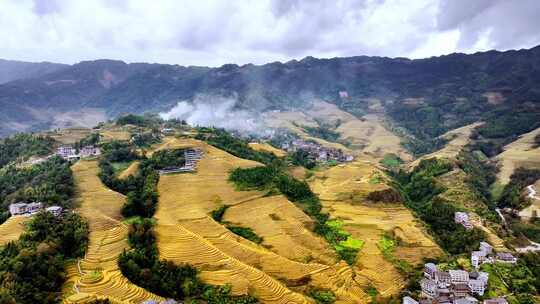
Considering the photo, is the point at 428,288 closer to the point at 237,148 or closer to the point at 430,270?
the point at 430,270

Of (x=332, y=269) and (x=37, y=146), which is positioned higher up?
(x=37, y=146)

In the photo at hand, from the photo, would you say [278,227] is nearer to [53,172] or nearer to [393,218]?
[393,218]

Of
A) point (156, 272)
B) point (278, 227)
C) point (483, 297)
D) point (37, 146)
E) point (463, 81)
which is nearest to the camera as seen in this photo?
point (156, 272)

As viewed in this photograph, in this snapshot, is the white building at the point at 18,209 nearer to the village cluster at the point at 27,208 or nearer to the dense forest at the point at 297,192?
the village cluster at the point at 27,208

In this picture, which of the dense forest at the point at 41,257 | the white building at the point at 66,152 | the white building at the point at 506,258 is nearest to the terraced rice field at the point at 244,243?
the dense forest at the point at 41,257

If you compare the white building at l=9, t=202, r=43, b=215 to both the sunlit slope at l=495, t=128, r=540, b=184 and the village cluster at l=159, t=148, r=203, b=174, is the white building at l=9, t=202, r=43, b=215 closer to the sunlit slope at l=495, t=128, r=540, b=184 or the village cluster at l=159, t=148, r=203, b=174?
the village cluster at l=159, t=148, r=203, b=174

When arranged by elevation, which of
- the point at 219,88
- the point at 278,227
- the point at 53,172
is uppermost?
the point at 219,88

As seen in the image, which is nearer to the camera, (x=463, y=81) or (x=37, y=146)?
(x=37, y=146)

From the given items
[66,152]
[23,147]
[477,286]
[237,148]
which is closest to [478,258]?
[477,286]

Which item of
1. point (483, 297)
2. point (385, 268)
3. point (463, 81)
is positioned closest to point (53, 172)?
point (385, 268)
